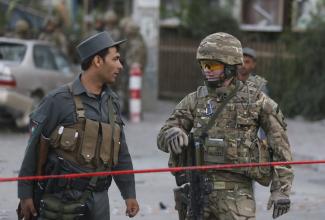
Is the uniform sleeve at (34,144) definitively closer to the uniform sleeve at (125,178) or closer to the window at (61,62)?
the uniform sleeve at (125,178)

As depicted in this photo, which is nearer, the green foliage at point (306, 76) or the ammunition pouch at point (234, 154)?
the ammunition pouch at point (234, 154)

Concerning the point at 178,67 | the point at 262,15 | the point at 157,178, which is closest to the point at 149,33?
the point at 178,67

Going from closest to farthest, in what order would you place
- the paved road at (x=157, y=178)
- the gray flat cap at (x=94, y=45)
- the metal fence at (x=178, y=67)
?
the gray flat cap at (x=94, y=45) < the paved road at (x=157, y=178) < the metal fence at (x=178, y=67)

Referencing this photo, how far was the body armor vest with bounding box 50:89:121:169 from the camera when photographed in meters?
4.74

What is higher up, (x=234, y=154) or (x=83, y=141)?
(x=83, y=141)

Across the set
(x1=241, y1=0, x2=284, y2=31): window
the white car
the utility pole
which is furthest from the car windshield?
(x1=241, y1=0, x2=284, y2=31): window

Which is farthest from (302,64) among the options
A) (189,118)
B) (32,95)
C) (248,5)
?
(189,118)

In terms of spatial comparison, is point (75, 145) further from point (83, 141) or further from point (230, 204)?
point (230, 204)

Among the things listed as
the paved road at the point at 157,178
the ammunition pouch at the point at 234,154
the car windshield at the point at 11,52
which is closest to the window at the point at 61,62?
the car windshield at the point at 11,52

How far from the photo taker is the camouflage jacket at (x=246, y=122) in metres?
4.94

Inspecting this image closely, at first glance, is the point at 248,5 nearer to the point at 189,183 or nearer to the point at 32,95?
the point at 32,95

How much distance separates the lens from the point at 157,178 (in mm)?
10320

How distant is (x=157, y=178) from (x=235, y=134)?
17.8 ft

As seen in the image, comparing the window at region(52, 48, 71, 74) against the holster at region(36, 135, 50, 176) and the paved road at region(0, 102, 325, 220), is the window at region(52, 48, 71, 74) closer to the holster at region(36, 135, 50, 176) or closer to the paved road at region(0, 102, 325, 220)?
the paved road at region(0, 102, 325, 220)
